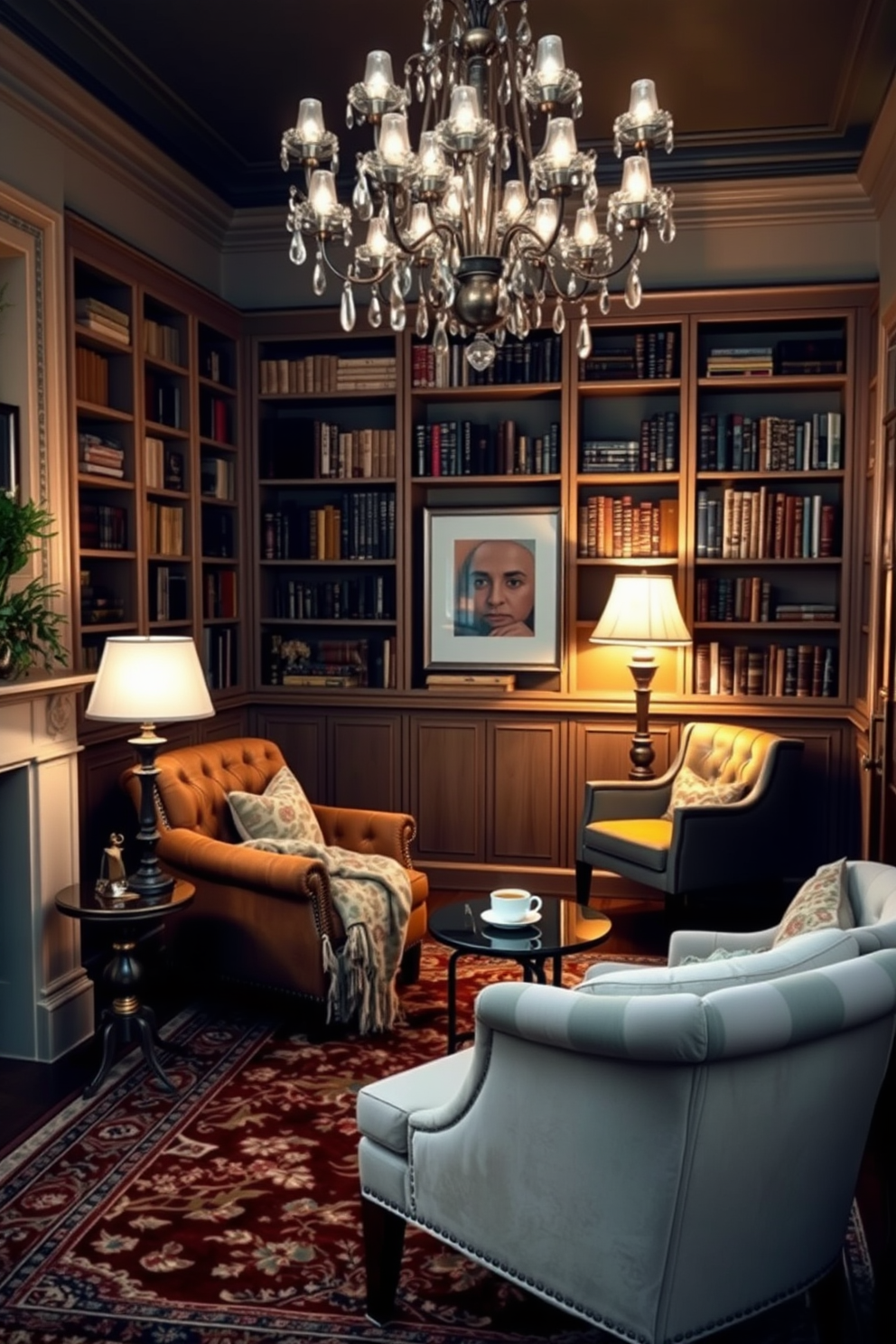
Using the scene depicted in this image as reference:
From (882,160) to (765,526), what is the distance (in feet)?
5.02

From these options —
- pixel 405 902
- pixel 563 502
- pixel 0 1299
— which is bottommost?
pixel 0 1299

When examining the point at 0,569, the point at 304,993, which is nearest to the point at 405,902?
the point at 304,993

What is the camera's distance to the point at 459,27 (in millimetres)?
2928

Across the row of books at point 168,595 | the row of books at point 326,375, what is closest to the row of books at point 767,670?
the row of books at point 326,375

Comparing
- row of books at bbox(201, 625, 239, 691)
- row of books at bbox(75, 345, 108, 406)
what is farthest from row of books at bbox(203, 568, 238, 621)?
row of books at bbox(75, 345, 108, 406)

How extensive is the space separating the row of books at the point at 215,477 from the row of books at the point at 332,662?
2.54ft

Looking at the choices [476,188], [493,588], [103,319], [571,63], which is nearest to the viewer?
[476,188]

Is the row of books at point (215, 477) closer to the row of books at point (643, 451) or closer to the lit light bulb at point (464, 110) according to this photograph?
the row of books at point (643, 451)

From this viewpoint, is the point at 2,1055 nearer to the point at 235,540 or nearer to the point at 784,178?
the point at 235,540

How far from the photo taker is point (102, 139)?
4.28 metres

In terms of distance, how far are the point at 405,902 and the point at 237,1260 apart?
1.49 meters

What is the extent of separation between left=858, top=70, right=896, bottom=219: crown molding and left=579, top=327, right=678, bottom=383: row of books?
969 mm

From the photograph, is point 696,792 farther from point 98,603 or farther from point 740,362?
point 98,603

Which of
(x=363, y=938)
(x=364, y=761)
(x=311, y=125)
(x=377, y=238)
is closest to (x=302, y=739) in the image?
(x=364, y=761)
